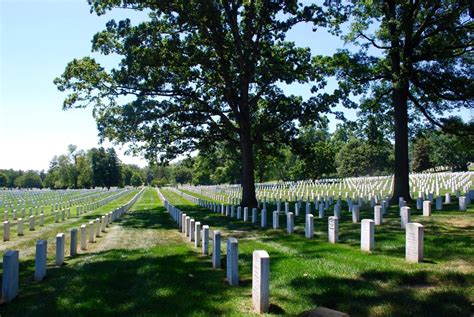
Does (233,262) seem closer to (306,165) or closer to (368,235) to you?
(368,235)

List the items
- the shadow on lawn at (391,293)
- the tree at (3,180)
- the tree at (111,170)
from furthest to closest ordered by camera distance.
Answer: the tree at (3,180) → the tree at (111,170) → the shadow on lawn at (391,293)

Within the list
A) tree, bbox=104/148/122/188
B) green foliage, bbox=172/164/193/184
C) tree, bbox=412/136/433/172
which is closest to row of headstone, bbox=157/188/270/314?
tree, bbox=412/136/433/172

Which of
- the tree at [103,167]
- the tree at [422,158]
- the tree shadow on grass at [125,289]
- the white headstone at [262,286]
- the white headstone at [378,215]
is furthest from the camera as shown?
the tree at [103,167]

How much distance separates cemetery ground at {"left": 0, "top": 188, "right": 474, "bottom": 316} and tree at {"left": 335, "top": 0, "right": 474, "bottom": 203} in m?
10.1

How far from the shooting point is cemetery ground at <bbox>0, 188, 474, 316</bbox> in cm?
585

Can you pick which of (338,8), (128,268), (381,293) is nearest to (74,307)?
(128,268)

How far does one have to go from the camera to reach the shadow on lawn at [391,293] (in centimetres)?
548

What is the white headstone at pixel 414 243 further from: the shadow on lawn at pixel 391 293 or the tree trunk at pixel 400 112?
the tree trunk at pixel 400 112

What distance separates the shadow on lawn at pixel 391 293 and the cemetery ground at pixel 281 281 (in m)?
0.01

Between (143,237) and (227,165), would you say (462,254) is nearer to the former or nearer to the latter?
(143,237)

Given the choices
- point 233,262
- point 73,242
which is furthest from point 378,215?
point 73,242

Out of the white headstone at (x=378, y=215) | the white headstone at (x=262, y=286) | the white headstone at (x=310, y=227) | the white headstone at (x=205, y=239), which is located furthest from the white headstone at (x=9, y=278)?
the white headstone at (x=378, y=215)

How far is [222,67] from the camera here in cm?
2308

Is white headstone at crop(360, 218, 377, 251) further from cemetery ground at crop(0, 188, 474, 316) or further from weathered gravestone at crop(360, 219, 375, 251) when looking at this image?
cemetery ground at crop(0, 188, 474, 316)
